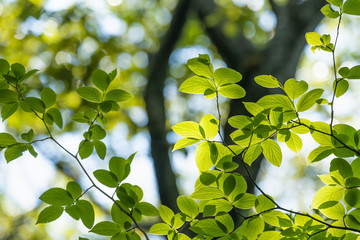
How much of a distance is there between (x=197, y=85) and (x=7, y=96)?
0.54 m

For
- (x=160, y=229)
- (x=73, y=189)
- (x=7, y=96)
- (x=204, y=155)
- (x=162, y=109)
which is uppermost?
(x=7, y=96)

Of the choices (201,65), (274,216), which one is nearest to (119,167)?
(201,65)

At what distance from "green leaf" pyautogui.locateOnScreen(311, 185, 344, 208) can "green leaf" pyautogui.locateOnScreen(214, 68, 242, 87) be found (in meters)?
0.39

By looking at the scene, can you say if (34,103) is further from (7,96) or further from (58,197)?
(58,197)

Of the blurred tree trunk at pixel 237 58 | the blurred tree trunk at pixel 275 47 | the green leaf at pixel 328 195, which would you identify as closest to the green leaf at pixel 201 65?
the green leaf at pixel 328 195

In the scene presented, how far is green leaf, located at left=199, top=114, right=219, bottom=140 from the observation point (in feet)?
2.84

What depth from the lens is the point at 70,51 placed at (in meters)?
4.48

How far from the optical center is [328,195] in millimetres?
871

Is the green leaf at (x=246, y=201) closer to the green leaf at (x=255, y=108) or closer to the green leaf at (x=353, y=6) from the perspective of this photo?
the green leaf at (x=255, y=108)

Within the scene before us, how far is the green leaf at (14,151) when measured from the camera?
908 mm

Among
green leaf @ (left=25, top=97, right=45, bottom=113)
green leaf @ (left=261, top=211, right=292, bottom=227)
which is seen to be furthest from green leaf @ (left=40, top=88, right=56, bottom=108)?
green leaf @ (left=261, top=211, right=292, bottom=227)

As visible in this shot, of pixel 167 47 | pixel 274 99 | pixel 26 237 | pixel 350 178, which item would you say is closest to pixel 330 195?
pixel 350 178

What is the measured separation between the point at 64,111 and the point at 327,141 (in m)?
4.28

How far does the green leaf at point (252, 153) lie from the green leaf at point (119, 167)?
0.34 meters
